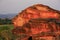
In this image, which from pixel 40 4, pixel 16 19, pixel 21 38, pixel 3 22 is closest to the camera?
pixel 21 38

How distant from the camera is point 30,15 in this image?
1369 centimetres

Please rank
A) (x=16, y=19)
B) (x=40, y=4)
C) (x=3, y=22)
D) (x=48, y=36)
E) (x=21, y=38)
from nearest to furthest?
1. (x=48, y=36)
2. (x=21, y=38)
3. (x=40, y=4)
4. (x=16, y=19)
5. (x=3, y=22)

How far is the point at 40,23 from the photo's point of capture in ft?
38.5

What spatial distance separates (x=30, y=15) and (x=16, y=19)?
1818 mm

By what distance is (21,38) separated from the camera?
12.6 m

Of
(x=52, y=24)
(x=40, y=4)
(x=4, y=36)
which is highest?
(x=40, y=4)

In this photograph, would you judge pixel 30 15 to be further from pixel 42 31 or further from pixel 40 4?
pixel 42 31

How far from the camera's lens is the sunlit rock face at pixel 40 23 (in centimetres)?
1173

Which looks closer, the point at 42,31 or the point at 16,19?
the point at 42,31

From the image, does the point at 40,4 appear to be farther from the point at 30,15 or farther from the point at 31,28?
the point at 31,28

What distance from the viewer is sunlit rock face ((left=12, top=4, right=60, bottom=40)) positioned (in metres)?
11.7

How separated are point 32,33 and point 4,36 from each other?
4418 millimetres

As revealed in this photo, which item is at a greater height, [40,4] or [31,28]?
[40,4]

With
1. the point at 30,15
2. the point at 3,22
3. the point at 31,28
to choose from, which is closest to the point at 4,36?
the point at 30,15
